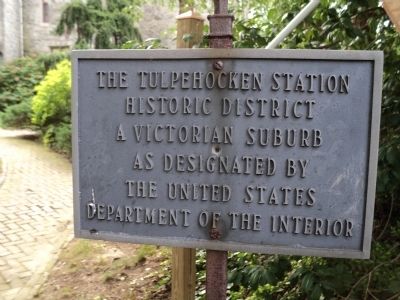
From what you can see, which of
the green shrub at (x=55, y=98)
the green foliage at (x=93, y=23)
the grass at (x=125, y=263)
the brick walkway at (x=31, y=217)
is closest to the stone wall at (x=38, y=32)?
the green foliage at (x=93, y=23)

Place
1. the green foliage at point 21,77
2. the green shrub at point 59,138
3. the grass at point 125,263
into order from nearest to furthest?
the grass at point 125,263
the green shrub at point 59,138
the green foliage at point 21,77

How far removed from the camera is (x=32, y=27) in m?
23.7

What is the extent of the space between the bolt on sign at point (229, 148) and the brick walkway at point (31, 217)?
2.25m

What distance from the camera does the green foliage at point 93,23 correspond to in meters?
15.2

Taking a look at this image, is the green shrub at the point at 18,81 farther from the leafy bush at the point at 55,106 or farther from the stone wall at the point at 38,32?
the leafy bush at the point at 55,106

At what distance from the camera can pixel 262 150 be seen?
6.31 feet

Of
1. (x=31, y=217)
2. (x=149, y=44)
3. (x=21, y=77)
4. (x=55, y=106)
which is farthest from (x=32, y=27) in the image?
(x=149, y=44)

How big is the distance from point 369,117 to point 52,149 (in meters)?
9.63

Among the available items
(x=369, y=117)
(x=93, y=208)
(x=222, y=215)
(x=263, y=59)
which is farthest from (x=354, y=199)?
(x=93, y=208)

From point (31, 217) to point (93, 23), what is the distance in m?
11.0

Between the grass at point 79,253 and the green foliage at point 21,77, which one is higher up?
the green foliage at point 21,77

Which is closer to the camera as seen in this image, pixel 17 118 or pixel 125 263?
pixel 125 263

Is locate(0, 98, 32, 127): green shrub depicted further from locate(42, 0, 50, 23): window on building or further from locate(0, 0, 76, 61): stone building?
locate(42, 0, 50, 23): window on building

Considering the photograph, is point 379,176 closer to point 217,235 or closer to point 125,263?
point 217,235
